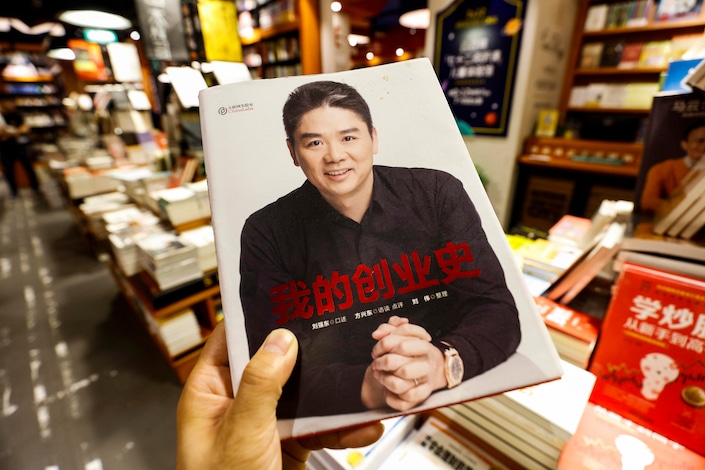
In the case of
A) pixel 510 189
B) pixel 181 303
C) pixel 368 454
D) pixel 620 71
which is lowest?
pixel 181 303

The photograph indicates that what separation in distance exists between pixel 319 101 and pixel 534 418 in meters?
0.78

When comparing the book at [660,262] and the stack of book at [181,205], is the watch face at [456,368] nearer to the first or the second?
the book at [660,262]

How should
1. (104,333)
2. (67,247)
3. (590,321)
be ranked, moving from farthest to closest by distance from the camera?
1. (67,247)
2. (104,333)
3. (590,321)

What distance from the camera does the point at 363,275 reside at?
0.50m

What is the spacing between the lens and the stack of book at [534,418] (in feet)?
2.20

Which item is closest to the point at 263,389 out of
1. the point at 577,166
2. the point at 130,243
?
the point at 130,243

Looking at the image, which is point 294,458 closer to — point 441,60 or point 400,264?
point 400,264

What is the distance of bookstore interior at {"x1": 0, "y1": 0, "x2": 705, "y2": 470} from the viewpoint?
696mm

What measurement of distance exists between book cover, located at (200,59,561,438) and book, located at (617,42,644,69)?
11.7 feet

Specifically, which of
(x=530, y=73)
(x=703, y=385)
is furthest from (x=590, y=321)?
(x=530, y=73)

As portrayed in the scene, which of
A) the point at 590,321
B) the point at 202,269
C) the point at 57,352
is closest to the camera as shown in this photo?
the point at 590,321

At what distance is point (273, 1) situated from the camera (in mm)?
3912

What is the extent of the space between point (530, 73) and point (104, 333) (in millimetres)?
3964

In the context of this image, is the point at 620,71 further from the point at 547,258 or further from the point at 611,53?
the point at 547,258
